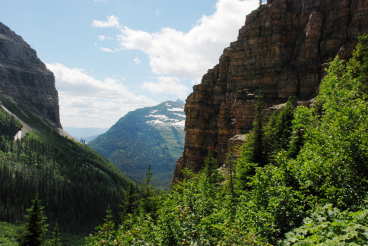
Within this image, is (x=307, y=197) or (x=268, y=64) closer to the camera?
(x=307, y=197)

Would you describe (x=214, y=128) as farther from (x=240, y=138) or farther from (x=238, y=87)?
(x=240, y=138)

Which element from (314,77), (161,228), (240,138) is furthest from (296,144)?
(314,77)

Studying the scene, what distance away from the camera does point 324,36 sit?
2579 inches

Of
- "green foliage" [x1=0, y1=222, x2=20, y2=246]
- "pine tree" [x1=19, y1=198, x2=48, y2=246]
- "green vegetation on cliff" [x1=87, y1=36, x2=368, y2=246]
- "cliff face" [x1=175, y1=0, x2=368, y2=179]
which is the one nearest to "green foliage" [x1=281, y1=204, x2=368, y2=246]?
"green vegetation on cliff" [x1=87, y1=36, x2=368, y2=246]

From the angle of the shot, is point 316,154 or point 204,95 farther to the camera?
point 204,95

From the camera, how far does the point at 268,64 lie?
72.9 m

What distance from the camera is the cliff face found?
63.2 meters

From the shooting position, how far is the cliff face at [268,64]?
63.2m

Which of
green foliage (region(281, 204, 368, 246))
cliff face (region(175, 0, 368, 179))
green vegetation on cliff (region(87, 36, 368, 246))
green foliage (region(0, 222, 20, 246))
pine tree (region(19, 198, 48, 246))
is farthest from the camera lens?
green foliage (region(0, 222, 20, 246))

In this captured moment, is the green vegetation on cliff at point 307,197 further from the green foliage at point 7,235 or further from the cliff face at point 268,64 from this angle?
the green foliage at point 7,235

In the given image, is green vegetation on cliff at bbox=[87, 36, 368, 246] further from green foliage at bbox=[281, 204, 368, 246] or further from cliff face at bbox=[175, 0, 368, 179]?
cliff face at bbox=[175, 0, 368, 179]

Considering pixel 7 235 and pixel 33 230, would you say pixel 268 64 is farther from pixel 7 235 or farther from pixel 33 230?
pixel 7 235

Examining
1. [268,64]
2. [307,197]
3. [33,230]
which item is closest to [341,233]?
[307,197]

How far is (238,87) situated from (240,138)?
20.1 meters
